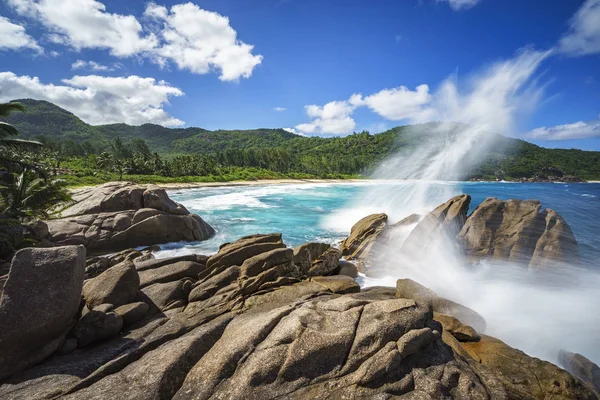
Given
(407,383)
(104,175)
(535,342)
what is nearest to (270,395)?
(407,383)

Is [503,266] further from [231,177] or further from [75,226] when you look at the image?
[231,177]

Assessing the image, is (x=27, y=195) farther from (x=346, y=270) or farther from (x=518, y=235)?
(x=518, y=235)

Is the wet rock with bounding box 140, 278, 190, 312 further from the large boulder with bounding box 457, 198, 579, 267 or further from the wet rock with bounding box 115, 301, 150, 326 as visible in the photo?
the large boulder with bounding box 457, 198, 579, 267

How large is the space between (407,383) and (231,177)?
4904 inches

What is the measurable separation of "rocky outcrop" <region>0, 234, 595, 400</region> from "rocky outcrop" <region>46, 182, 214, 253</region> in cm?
1580

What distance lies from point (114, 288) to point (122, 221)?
15621 millimetres

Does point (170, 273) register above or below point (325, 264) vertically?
above

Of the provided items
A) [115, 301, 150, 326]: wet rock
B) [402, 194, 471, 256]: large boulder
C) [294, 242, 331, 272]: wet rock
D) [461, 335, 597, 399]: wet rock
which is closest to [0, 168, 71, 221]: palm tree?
[115, 301, 150, 326]: wet rock

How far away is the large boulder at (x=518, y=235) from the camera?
59.5 ft

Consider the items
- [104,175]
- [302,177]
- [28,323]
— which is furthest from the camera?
[302,177]

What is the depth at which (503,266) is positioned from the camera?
1842 cm

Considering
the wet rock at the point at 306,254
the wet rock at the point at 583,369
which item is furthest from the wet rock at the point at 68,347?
the wet rock at the point at 583,369

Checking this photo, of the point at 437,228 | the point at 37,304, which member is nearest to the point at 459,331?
the point at 437,228

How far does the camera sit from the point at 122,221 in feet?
78.4
